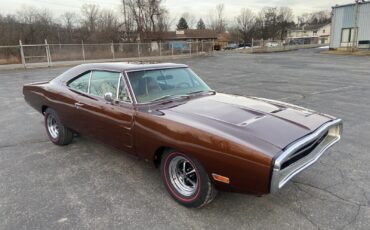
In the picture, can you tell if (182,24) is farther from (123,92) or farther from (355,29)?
(123,92)

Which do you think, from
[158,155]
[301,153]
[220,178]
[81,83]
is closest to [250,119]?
[301,153]

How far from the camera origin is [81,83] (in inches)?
180

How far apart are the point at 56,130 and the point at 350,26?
124ft

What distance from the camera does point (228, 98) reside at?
402cm

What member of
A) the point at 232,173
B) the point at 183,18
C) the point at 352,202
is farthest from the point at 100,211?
the point at 183,18

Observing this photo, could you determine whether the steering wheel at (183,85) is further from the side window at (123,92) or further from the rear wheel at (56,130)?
the rear wheel at (56,130)

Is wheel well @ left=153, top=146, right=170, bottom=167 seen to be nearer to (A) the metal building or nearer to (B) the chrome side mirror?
(B) the chrome side mirror

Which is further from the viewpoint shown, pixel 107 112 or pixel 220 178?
pixel 107 112

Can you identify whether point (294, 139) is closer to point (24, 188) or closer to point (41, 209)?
point (41, 209)

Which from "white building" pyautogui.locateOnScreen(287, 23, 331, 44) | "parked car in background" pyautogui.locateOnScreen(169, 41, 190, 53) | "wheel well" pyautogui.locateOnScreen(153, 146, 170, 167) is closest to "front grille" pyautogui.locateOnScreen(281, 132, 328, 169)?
"wheel well" pyautogui.locateOnScreen(153, 146, 170, 167)

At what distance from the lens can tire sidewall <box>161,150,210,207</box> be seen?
2.85 meters

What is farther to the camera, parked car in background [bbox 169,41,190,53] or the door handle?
parked car in background [bbox 169,41,190,53]

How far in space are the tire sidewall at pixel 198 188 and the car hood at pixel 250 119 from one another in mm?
381

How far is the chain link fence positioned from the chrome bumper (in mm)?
23867
